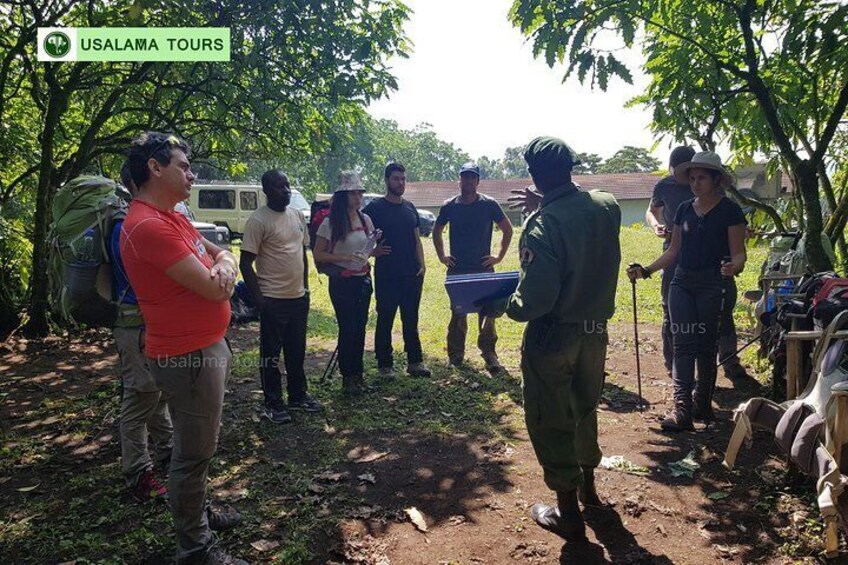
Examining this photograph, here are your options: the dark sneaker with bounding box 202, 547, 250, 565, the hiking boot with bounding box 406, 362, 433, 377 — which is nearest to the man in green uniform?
the dark sneaker with bounding box 202, 547, 250, 565

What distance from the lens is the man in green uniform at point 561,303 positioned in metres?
2.68

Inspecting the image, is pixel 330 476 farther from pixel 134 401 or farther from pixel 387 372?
pixel 387 372

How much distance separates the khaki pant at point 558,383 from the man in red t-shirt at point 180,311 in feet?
5.00

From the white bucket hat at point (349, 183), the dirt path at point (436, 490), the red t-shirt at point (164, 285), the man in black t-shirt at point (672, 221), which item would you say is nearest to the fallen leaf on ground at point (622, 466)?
the dirt path at point (436, 490)

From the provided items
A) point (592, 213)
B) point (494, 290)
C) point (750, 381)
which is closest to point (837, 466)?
point (592, 213)

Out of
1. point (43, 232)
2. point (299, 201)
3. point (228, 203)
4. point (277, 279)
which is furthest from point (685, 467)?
point (228, 203)

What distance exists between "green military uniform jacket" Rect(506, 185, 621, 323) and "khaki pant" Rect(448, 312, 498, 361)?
10.2 feet

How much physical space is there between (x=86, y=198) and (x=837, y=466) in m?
4.24

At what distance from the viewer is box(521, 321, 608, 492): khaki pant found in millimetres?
2742

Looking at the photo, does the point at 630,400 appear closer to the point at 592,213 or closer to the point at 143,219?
the point at 592,213

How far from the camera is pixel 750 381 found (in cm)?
516

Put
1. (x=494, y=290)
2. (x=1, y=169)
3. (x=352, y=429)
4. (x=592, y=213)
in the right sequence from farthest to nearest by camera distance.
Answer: (x=1, y=169) < (x=352, y=429) < (x=494, y=290) < (x=592, y=213)

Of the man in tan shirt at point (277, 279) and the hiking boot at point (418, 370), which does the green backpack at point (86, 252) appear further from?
the hiking boot at point (418, 370)

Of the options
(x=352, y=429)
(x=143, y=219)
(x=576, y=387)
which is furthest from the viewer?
(x=352, y=429)
